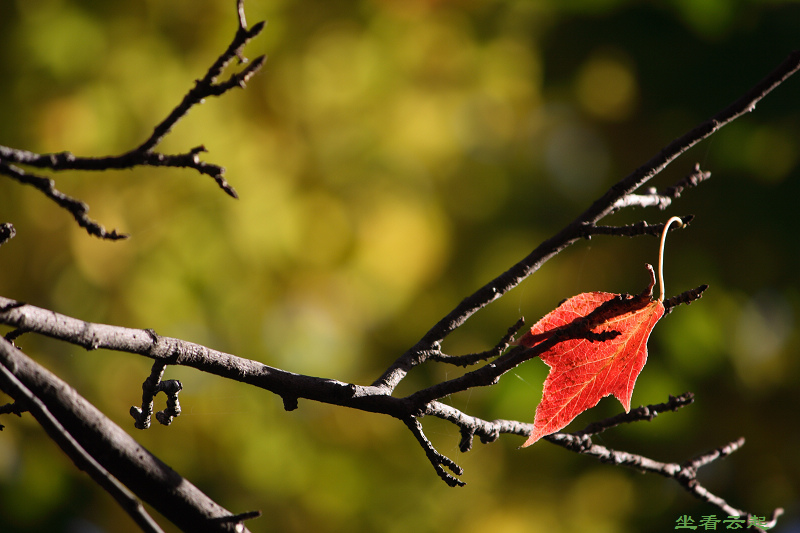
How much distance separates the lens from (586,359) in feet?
1.88

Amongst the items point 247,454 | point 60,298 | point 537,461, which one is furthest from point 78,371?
point 537,461

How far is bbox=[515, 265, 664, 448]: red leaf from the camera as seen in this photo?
0.53 metres

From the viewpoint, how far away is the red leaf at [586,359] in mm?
534

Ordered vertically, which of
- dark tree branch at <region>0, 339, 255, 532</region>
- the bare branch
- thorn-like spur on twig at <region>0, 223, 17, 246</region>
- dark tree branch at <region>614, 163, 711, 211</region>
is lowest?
the bare branch

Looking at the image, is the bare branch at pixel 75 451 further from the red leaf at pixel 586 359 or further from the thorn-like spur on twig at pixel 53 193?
the red leaf at pixel 586 359

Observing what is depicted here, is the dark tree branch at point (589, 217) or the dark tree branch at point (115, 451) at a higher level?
the dark tree branch at point (589, 217)

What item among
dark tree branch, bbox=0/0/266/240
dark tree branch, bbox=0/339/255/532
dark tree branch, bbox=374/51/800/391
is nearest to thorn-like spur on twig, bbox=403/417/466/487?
dark tree branch, bbox=374/51/800/391

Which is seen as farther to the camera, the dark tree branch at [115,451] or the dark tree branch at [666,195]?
the dark tree branch at [666,195]

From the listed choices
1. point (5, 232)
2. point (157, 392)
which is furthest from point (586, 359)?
point (5, 232)

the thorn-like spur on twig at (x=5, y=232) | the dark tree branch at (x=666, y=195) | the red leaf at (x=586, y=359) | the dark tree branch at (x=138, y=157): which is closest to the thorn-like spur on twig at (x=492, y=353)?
the red leaf at (x=586, y=359)

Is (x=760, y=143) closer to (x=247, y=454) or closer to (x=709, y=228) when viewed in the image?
(x=709, y=228)

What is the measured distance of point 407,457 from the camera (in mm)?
1882

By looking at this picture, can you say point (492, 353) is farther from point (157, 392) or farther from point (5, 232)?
point (5, 232)

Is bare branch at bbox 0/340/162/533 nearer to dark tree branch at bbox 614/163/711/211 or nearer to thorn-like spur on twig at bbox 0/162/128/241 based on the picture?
thorn-like spur on twig at bbox 0/162/128/241
